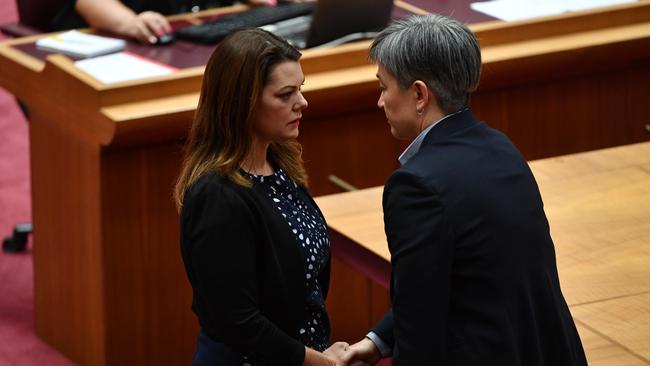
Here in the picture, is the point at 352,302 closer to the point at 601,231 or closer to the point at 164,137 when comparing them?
the point at 164,137

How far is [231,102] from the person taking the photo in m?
1.98

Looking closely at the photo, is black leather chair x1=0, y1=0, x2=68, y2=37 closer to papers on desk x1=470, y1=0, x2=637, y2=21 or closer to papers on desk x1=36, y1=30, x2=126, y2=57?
papers on desk x1=36, y1=30, x2=126, y2=57

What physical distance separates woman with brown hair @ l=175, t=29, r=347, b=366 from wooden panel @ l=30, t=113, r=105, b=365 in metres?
1.05

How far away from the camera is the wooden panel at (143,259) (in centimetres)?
305

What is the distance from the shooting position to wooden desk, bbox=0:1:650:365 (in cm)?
305

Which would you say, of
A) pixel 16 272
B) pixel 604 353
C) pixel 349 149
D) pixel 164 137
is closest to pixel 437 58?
pixel 604 353

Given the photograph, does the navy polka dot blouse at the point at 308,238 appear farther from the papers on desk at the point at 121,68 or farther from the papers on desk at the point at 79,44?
the papers on desk at the point at 79,44

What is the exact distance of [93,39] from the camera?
11.5 ft

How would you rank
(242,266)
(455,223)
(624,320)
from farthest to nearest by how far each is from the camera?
(624,320)
(242,266)
(455,223)

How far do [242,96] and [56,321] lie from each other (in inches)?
60.9

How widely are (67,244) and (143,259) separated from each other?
9.1 inches

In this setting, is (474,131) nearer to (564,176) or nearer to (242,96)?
(242,96)

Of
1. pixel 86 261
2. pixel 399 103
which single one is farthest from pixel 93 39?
pixel 399 103

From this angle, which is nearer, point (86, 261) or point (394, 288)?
point (394, 288)
